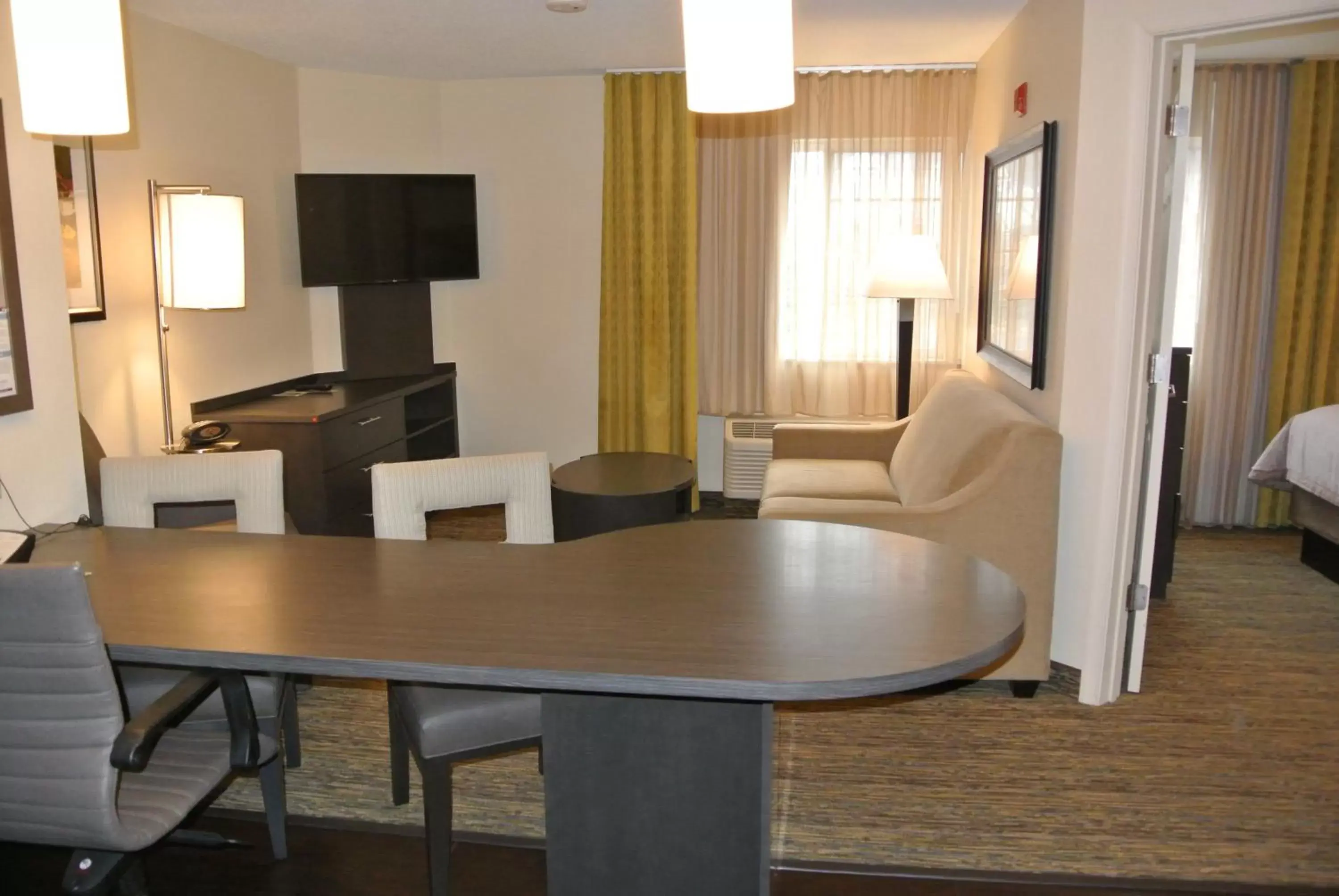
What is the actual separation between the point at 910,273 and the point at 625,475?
5.40 ft

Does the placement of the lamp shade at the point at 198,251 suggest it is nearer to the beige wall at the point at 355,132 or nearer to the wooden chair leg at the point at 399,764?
the beige wall at the point at 355,132

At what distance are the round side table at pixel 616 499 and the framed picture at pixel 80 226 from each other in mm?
1873

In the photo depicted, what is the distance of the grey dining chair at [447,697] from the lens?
2.24m

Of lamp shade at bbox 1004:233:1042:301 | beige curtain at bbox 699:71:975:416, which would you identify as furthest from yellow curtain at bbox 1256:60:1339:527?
lamp shade at bbox 1004:233:1042:301

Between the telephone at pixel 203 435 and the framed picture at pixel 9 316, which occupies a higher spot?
the framed picture at pixel 9 316

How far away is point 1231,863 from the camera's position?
2561mm

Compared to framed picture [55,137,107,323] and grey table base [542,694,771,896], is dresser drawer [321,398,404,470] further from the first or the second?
grey table base [542,694,771,896]

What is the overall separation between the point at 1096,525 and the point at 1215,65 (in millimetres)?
3144

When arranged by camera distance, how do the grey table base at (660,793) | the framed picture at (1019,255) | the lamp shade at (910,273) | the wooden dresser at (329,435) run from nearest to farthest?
1. the grey table base at (660,793)
2. the framed picture at (1019,255)
3. the wooden dresser at (329,435)
4. the lamp shade at (910,273)

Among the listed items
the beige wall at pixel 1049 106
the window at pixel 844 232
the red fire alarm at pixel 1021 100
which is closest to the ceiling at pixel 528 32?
the beige wall at pixel 1049 106

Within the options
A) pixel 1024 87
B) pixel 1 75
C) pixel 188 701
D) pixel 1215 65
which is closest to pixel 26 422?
pixel 1 75

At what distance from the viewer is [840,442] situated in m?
5.08

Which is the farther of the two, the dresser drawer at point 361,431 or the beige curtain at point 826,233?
the beige curtain at point 826,233

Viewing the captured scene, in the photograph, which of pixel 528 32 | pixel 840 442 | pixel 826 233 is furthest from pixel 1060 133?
pixel 528 32
